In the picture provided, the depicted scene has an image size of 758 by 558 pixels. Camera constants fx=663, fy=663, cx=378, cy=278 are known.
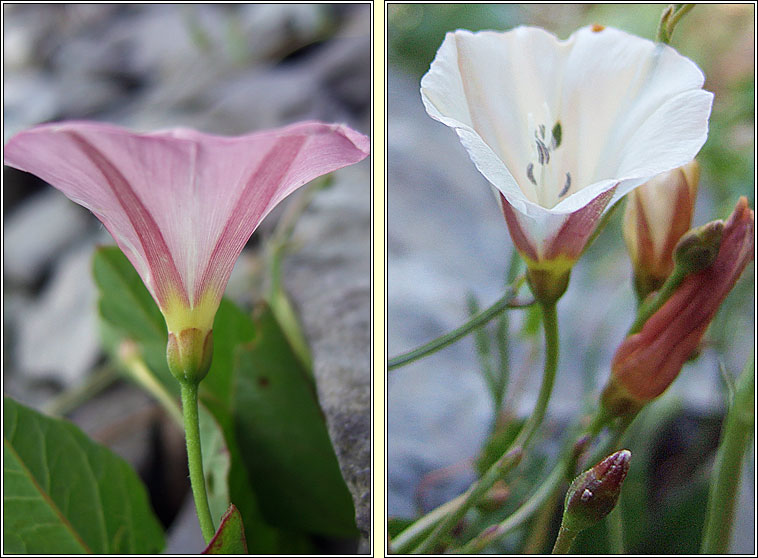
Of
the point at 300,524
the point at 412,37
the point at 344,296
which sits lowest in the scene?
the point at 300,524

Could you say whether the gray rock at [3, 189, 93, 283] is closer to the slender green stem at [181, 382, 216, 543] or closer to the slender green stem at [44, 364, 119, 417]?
the slender green stem at [44, 364, 119, 417]

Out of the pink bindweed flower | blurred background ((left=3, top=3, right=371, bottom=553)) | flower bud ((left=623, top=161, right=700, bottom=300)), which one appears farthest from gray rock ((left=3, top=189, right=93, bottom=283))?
flower bud ((left=623, top=161, right=700, bottom=300))

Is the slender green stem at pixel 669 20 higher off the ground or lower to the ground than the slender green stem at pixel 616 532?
higher

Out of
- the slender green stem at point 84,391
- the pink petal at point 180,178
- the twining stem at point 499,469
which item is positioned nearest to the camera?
the pink petal at point 180,178

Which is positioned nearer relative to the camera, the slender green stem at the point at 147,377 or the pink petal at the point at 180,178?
the pink petal at the point at 180,178

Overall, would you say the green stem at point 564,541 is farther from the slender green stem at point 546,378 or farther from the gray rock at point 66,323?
the gray rock at point 66,323

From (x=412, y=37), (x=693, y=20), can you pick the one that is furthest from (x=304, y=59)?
(x=693, y=20)

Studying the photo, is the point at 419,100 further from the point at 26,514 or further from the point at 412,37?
the point at 26,514

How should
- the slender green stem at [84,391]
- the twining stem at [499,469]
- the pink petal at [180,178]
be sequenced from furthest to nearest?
the slender green stem at [84,391] → the twining stem at [499,469] → the pink petal at [180,178]

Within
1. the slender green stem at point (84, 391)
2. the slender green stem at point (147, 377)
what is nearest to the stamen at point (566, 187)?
the slender green stem at point (147, 377)
